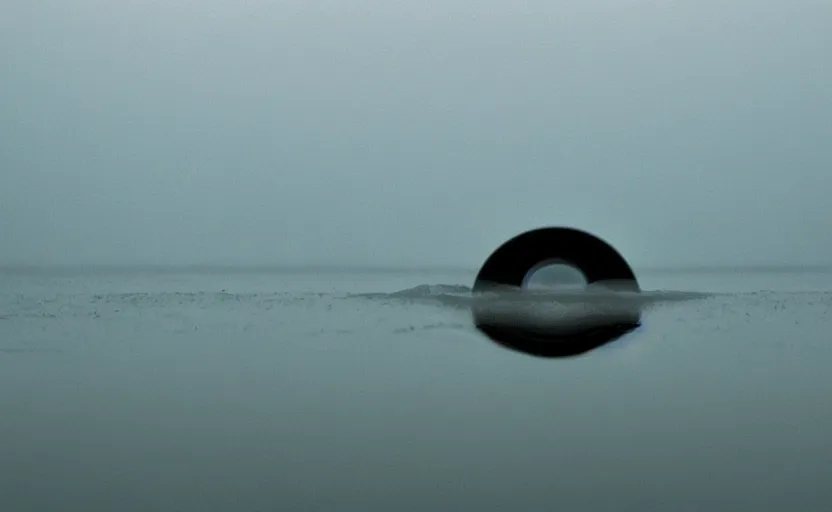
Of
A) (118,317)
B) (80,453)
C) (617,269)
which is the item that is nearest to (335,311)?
(118,317)

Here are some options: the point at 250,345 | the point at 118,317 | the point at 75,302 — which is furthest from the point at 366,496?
the point at 75,302

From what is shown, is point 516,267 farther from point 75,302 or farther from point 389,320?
point 75,302

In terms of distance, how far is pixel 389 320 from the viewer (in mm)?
12406

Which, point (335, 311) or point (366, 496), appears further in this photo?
point (335, 311)

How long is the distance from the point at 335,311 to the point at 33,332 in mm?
4771

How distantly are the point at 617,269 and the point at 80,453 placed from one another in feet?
36.3

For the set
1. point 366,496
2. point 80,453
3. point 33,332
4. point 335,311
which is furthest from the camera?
point 335,311

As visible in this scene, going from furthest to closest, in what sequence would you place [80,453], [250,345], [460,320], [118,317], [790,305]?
[790,305] < [118,317] < [460,320] < [250,345] < [80,453]

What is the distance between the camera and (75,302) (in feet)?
52.5

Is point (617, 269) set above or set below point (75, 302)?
above

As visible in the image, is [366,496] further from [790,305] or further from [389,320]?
[790,305]

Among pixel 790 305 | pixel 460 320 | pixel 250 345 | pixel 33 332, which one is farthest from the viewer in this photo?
pixel 790 305

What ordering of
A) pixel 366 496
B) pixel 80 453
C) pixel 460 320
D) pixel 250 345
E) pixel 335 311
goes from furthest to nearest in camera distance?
1. pixel 335 311
2. pixel 460 320
3. pixel 250 345
4. pixel 80 453
5. pixel 366 496

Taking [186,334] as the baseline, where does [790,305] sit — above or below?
above
